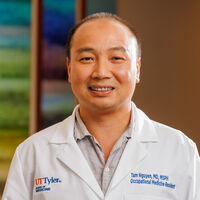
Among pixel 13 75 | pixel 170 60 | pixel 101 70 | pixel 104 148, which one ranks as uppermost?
pixel 13 75

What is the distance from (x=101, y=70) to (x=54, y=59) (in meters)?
2.66

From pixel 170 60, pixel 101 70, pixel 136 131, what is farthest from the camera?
pixel 170 60

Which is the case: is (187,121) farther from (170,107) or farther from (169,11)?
(169,11)

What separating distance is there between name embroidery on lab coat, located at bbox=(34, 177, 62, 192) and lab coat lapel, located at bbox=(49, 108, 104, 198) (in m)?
0.06

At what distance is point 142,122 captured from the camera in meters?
1.30

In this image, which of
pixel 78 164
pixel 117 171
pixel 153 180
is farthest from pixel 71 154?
pixel 153 180

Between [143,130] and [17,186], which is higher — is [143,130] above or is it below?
above

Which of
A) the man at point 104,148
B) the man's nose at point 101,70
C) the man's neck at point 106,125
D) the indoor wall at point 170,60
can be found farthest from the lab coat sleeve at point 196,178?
the indoor wall at point 170,60

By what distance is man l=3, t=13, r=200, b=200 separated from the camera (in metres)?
1.14

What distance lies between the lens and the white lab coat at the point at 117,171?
1.15 meters

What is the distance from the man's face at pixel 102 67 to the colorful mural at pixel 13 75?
8.36 feet

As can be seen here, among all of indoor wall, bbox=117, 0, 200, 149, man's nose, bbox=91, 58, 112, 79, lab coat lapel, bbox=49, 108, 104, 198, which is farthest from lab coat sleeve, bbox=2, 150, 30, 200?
indoor wall, bbox=117, 0, 200, 149

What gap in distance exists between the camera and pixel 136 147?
1.21 meters

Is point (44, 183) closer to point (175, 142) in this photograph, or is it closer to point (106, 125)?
point (106, 125)
